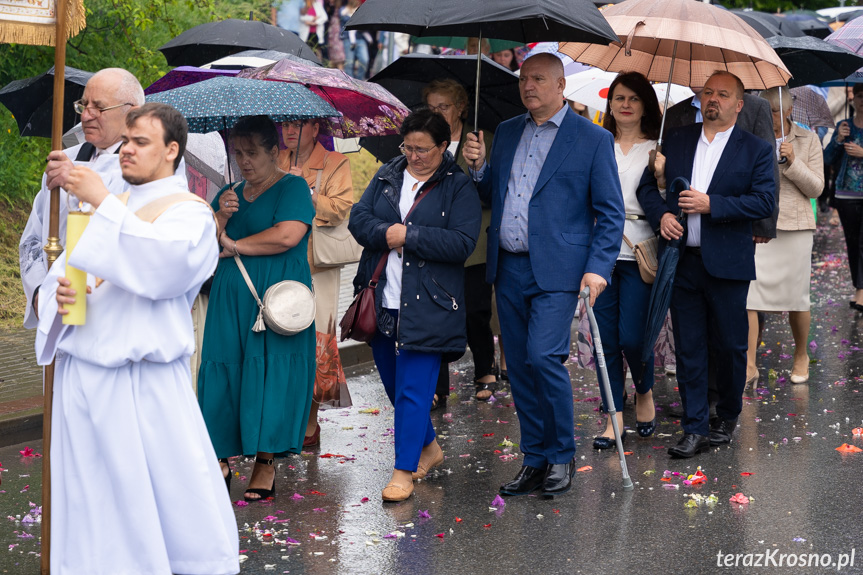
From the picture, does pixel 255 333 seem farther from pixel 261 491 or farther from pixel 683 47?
pixel 683 47

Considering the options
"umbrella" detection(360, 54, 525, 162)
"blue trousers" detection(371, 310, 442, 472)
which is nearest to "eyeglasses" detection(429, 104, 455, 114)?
"umbrella" detection(360, 54, 525, 162)

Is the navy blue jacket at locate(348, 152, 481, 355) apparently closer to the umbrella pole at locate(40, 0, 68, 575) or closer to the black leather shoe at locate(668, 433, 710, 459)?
the black leather shoe at locate(668, 433, 710, 459)

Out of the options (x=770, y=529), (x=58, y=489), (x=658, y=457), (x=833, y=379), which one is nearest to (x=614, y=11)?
(x=658, y=457)

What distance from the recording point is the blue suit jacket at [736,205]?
6746 mm

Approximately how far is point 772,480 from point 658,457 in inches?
29.6

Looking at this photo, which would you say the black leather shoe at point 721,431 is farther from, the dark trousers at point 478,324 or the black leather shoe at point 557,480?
the dark trousers at point 478,324

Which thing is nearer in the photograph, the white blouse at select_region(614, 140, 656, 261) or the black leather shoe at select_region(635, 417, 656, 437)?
the white blouse at select_region(614, 140, 656, 261)

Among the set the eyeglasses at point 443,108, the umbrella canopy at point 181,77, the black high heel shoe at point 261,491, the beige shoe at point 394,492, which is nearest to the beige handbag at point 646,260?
the eyeglasses at point 443,108

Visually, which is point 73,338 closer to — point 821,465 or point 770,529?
point 770,529

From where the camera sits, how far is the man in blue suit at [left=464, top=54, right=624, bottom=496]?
6012mm

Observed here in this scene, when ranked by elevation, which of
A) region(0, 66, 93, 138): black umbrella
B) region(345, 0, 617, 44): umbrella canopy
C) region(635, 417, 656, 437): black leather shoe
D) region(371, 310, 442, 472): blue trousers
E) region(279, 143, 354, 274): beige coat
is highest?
region(345, 0, 617, 44): umbrella canopy

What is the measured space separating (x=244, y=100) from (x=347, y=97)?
116 cm

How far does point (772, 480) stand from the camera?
6336mm

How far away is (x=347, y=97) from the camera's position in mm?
6598
